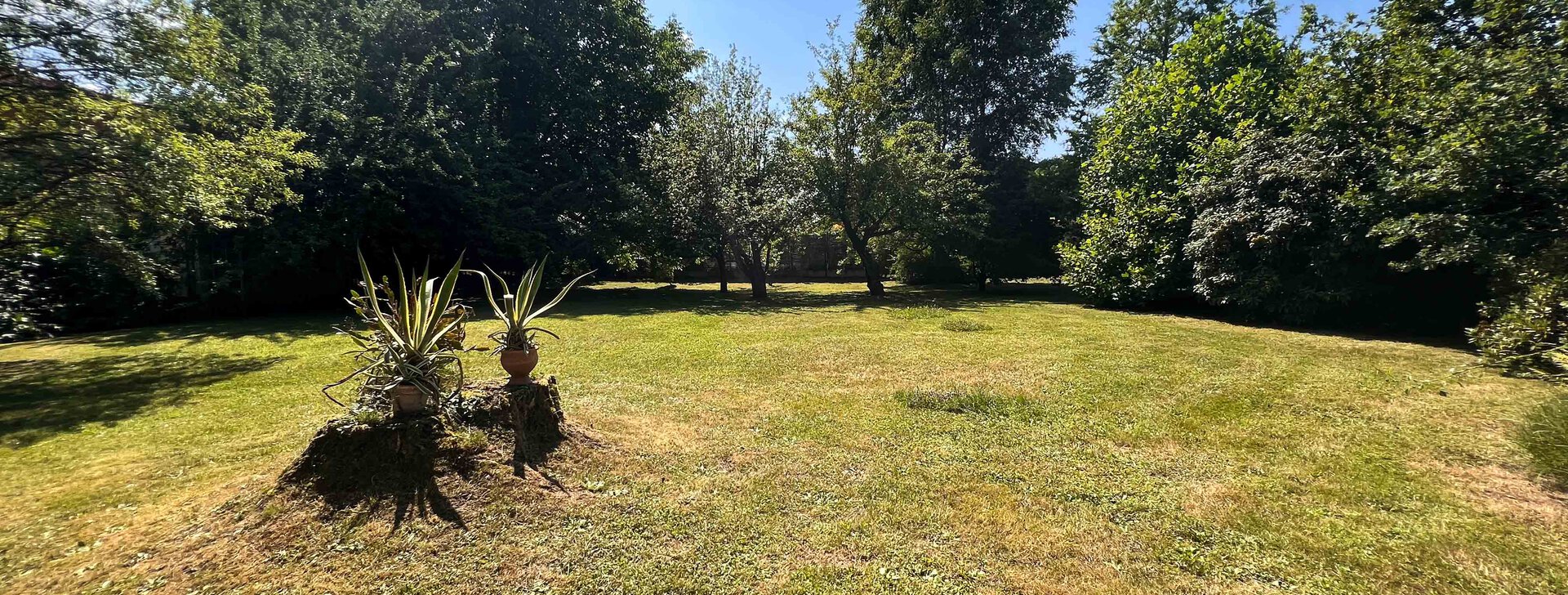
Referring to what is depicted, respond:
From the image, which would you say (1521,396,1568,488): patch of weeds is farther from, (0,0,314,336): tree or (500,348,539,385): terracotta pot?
(0,0,314,336): tree

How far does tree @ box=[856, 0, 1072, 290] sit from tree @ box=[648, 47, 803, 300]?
5748mm

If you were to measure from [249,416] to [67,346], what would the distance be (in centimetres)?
835

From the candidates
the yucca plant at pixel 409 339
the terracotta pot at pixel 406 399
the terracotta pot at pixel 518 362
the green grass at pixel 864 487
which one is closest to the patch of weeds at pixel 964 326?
the green grass at pixel 864 487

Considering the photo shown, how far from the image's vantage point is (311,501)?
10.4 ft

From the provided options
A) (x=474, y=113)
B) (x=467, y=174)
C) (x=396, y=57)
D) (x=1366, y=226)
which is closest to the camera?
(x=1366, y=226)

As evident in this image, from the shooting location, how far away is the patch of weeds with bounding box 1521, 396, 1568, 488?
3641mm

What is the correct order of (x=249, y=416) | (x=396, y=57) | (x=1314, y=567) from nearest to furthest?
(x=1314, y=567) < (x=249, y=416) < (x=396, y=57)

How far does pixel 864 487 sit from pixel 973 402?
230 cm

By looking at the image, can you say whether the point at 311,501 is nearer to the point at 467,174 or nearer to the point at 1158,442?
the point at 1158,442

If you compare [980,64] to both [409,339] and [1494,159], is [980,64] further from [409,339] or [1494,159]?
[409,339]

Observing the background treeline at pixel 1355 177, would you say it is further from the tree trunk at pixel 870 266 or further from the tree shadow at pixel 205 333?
the tree shadow at pixel 205 333

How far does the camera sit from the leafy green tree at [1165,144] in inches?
499

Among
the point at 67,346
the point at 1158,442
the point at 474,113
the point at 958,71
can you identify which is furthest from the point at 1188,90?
the point at 67,346

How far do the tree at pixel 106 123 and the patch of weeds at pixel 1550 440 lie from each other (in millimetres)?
13160
